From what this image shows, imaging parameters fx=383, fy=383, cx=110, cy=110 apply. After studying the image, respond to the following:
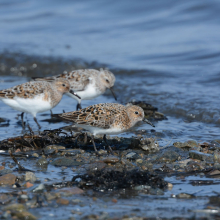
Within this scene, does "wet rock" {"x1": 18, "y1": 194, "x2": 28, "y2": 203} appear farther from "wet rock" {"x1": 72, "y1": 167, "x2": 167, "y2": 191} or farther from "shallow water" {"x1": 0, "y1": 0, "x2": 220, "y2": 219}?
"shallow water" {"x1": 0, "y1": 0, "x2": 220, "y2": 219}

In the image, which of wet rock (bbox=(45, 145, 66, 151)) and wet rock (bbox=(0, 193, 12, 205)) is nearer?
wet rock (bbox=(0, 193, 12, 205))

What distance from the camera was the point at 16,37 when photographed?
17.0m

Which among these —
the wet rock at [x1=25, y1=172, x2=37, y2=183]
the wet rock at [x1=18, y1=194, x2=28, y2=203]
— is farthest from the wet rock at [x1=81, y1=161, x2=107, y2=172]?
the wet rock at [x1=18, y1=194, x2=28, y2=203]

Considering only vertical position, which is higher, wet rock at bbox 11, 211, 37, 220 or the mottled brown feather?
the mottled brown feather

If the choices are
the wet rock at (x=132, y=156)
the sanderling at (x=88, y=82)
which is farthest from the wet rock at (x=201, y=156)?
the sanderling at (x=88, y=82)

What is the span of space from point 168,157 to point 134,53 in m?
9.32

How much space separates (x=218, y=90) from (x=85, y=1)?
37.8 ft

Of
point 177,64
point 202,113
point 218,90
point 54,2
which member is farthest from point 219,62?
point 54,2

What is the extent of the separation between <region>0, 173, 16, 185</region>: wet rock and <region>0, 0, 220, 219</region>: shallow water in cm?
42

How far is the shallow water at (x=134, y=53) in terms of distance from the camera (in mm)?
8461

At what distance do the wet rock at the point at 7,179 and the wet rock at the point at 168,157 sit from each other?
210cm

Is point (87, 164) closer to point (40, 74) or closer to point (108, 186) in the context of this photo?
point (108, 186)

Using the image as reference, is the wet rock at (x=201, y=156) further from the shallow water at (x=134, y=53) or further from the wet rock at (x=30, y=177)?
the wet rock at (x=30, y=177)

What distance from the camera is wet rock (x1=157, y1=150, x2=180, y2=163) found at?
558cm
